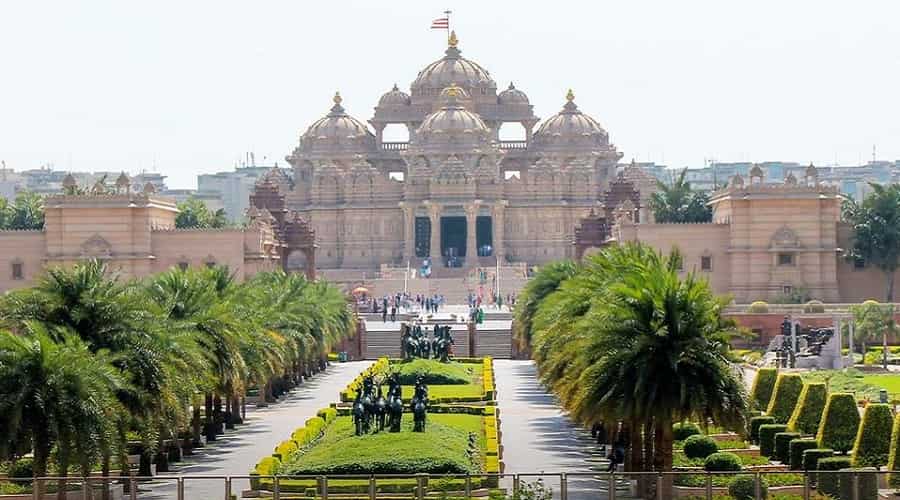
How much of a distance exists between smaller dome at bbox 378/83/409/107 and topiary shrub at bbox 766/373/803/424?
114 metres

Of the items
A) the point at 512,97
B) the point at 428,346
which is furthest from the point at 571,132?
the point at 428,346

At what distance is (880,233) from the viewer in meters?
95.4

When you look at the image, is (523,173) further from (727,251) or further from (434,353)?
(434,353)

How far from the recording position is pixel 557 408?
61031 millimetres

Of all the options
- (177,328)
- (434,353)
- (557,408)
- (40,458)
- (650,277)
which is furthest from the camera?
(434,353)

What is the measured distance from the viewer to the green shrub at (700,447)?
4300 centimetres

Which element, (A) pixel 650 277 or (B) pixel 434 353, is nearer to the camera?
(A) pixel 650 277

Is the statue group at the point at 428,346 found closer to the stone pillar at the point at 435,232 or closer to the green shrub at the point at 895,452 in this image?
the green shrub at the point at 895,452

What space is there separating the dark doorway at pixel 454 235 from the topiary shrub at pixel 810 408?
99.7 meters

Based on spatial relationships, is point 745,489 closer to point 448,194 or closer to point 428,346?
point 428,346

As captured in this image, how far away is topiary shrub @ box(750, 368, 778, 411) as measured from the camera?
157ft

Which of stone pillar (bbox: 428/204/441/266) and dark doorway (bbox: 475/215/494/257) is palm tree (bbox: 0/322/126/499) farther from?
dark doorway (bbox: 475/215/494/257)

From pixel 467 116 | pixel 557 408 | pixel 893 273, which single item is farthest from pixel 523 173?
pixel 557 408

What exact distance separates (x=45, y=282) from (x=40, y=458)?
5.13 meters
